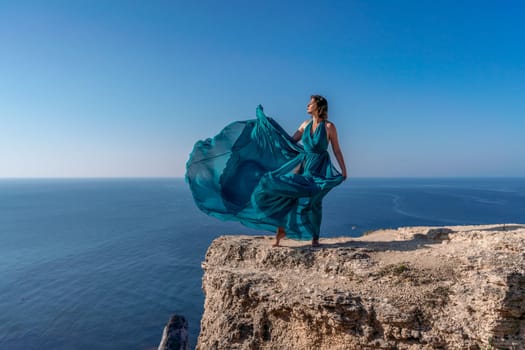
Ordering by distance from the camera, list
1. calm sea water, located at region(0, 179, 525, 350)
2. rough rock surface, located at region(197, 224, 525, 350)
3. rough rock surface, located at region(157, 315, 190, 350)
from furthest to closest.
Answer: calm sea water, located at region(0, 179, 525, 350)
rough rock surface, located at region(157, 315, 190, 350)
rough rock surface, located at region(197, 224, 525, 350)

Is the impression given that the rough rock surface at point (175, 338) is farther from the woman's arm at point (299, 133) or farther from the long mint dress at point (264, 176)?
the woman's arm at point (299, 133)

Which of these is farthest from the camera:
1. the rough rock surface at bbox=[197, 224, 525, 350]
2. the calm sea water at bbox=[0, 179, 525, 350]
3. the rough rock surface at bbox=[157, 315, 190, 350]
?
the calm sea water at bbox=[0, 179, 525, 350]

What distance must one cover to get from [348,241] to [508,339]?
4190mm

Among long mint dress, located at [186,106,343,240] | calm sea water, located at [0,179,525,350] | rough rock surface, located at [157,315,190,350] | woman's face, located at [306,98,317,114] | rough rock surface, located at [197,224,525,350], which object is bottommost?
calm sea water, located at [0,179,525,350]

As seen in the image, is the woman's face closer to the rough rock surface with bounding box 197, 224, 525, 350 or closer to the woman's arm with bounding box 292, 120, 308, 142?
the woman's arm with bounding box 292, 120, 308, 142

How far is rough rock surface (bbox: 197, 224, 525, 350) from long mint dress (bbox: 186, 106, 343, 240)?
3.36ft

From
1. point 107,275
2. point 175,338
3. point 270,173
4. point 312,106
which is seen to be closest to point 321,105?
point 312,106

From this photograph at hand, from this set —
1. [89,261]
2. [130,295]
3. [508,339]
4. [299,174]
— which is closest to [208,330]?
[299,174]

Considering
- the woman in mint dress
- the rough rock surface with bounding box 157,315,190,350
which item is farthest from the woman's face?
the rough rock surface with bounding box 157,315,190,350

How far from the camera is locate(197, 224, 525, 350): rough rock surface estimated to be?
552cm

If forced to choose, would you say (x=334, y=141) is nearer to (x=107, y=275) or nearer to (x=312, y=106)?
(x=312, y=106)

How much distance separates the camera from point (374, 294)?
6277 mm

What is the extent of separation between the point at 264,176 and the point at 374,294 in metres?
3.73

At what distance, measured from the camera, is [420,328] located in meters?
5.79
